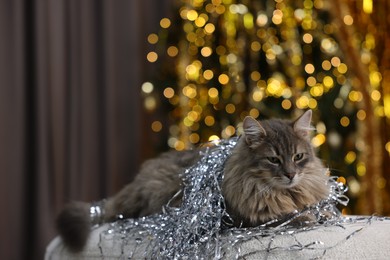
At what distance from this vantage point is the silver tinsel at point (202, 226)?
5.06ft

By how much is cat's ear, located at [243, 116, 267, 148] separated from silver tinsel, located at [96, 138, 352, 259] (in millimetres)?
131

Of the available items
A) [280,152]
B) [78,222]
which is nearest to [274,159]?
[280,152]

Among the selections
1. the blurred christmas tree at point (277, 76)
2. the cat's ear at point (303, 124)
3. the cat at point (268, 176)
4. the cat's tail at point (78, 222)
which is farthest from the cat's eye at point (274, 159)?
the blurred christmas tree at point (277, 76)

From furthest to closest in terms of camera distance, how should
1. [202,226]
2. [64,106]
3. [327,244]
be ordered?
1. [64,106]
2. [202,226]
3. [327,244]

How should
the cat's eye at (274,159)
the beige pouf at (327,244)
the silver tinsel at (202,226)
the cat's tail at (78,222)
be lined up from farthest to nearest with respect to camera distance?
the cat's tail at (78,222)
the cat's eye at (274,159)
the silver tinsel at (202,226)
the beige pouf at (327,244)

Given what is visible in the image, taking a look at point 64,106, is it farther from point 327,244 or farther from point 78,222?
point 327,244

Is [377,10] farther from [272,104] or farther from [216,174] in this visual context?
[216,174]

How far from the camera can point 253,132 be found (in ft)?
5.53

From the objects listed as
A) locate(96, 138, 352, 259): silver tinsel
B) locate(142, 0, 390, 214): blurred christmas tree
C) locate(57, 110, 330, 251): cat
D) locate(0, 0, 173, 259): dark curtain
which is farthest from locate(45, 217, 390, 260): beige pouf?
locate(142, 0, 390, 214): blurred christmas tree

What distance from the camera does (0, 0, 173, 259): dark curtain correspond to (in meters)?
2.84

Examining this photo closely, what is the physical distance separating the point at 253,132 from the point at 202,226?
0.29 m

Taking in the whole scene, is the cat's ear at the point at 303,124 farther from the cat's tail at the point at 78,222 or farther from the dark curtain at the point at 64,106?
the dark curtain at the point at 64,106

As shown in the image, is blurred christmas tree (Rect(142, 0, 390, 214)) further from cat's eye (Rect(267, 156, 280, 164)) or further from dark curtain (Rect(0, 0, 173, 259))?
cat's eye (Rect(267, 156, 280, 164))

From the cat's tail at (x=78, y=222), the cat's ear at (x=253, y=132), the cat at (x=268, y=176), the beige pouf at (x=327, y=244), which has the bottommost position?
the cat's tail at (x=78, y=222)
